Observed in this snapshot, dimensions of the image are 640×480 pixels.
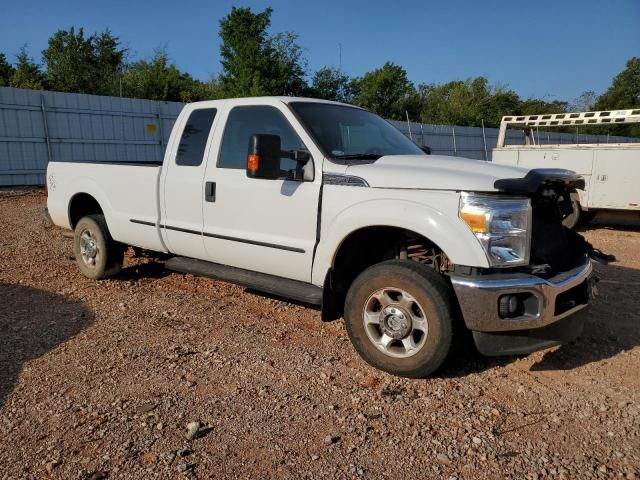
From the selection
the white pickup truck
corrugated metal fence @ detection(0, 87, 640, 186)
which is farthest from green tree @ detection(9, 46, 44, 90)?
the white pickup truck

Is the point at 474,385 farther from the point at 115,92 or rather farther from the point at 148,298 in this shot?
the point at 115,92

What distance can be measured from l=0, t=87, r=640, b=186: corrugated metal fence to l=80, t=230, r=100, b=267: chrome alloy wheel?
21.2 ft

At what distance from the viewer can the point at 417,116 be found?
41.2m

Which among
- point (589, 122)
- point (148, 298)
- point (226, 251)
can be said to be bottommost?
point (148, 298)

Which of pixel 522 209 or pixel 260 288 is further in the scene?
pixel 260 288

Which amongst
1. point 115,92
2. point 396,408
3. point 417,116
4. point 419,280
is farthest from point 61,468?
point 417,116

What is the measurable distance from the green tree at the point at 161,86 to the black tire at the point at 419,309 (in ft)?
95.6

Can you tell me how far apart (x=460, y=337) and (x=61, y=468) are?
247cm

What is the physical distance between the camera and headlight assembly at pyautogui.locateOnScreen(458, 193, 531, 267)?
323 centimetres

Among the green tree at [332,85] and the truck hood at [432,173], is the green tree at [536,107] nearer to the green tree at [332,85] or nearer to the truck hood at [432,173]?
the green tree at [332,85]

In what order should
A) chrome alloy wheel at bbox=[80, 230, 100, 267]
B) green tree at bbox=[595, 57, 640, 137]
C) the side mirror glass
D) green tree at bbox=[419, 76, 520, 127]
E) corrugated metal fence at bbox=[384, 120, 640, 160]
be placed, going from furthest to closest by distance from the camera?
green tree at bbox=[595, 57, 640, 137]
green tree at bbox=[419, 76, 520, 127]
corrugated metal fence at bbox=[384, 120, 640, 160]
chrome alloy wheel at bbox=[80, 230, 100, 267]
the side mirror glass

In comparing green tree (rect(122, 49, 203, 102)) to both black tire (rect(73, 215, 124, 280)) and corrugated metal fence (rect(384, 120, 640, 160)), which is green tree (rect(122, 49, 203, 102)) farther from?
black tire (rect(73, 215, 124, 280))

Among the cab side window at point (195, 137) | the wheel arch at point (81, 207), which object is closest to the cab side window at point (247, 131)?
the cab side window at point (195, 137)

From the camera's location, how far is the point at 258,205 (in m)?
Result: 4.36
